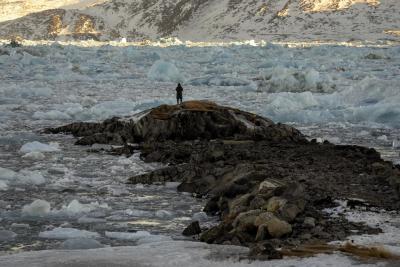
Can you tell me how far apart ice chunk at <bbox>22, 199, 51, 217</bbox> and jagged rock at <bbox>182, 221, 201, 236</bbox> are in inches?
64.3

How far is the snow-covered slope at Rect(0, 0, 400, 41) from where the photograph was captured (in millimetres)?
107000

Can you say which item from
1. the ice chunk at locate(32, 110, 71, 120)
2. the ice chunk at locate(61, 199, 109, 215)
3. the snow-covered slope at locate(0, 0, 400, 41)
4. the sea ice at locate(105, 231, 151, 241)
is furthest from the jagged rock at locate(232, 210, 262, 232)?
the snow-covered slope at locate(0, 0, 400, 41)

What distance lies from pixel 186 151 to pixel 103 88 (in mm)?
14180

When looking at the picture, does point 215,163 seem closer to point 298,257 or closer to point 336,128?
point 298,257

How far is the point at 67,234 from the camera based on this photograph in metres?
5.92

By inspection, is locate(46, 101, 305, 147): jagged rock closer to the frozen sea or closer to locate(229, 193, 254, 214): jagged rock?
the frozen sea

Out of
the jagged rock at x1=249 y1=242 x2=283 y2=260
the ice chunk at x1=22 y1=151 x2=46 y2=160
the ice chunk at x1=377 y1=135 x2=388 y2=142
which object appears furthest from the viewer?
the ice chunk at x1=377 y1=135 x2=388 y2=142

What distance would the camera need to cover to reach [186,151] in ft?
33.8

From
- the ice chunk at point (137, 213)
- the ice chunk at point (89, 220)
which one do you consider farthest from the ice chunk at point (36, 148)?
the ice chunk at point (89, 220)

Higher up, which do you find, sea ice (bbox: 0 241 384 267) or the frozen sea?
sea ice (bbox: 0 241 384 267)

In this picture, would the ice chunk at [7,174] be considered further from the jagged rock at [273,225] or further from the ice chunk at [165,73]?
the ice chunk at [165,73]

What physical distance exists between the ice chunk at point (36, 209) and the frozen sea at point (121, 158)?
10 millimetres

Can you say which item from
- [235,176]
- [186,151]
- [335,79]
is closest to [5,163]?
[186,151]

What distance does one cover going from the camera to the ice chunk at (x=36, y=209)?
21.8 feet
